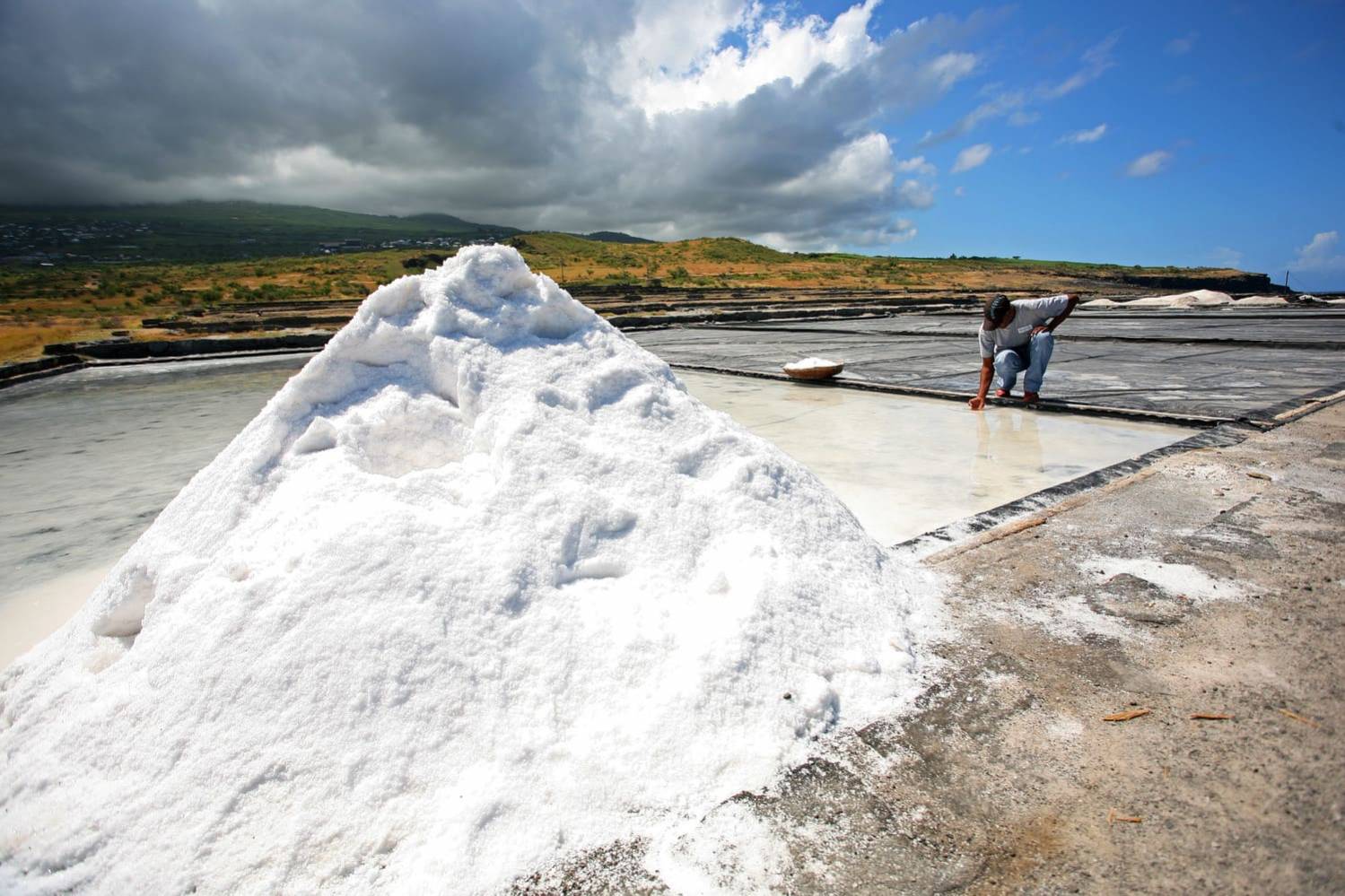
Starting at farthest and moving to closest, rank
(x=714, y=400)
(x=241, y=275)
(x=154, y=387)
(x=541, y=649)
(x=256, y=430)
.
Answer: (x=241, y=275), (x=154, y=387), (x=714, y=400), (x=256, y=430), (x=541, y=649)

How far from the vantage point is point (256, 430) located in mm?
2127

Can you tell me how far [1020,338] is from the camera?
543 centimetres

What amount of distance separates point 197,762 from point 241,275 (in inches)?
1632

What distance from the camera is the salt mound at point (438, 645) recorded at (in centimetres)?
125

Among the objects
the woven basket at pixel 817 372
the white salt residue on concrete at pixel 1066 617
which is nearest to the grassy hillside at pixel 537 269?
the woven basket at pixel 817 372

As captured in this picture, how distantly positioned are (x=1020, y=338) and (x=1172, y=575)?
3.64 m

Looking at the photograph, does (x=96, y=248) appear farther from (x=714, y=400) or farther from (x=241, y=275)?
(x=714, y=400)

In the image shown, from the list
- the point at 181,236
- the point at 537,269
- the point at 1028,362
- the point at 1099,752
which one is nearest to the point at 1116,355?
the point at 1028,362

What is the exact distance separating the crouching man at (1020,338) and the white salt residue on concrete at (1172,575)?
3133 millimetres

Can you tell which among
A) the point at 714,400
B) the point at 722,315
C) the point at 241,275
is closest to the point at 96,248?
the point at 241,275

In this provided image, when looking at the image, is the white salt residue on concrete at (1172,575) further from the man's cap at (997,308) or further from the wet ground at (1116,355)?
the man's cap at (997,308)

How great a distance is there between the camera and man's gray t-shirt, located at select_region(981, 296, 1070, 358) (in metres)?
5.27

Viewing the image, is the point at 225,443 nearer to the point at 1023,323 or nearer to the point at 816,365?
the point at 816,365

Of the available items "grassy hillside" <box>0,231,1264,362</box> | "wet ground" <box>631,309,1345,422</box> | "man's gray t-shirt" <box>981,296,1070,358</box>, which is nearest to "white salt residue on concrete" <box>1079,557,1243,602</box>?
"wet ground" <box>631,309,1345,422</box>
